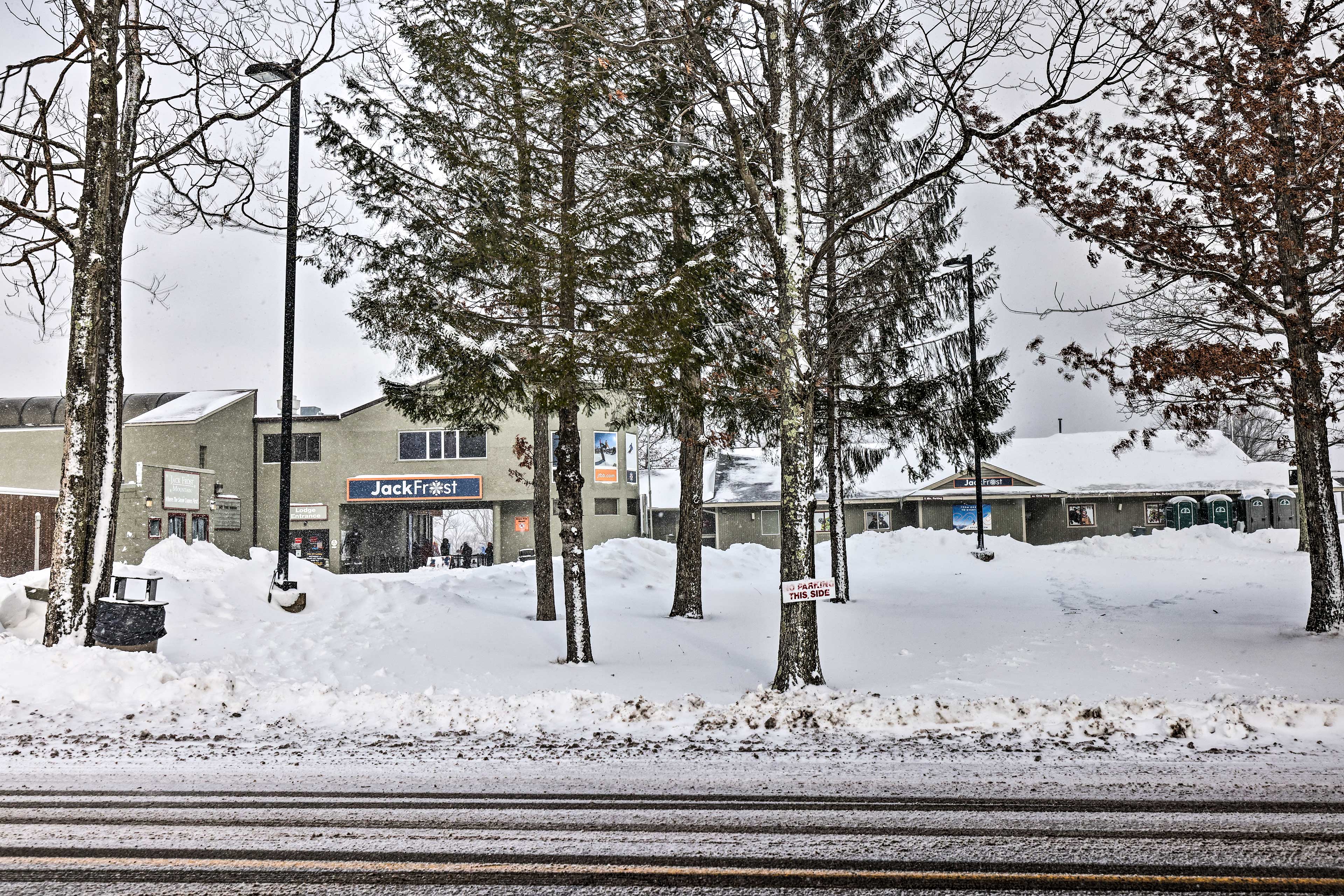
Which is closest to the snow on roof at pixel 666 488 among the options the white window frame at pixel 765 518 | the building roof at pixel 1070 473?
the building roof at pixel 1070 473

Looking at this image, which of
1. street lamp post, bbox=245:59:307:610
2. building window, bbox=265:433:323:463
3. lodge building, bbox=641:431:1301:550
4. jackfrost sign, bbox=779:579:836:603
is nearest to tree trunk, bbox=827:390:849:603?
jackfrost sign, bbox=779:579:836:603

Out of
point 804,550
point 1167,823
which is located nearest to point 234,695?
point 804,550

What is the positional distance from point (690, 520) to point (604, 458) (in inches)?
912

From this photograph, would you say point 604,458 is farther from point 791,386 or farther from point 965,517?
point 791,386

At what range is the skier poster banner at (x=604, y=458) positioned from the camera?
133 feet

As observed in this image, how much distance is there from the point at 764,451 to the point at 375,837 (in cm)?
1486

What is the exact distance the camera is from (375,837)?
5.02 meters

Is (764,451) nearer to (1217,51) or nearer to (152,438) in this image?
(1217,51)

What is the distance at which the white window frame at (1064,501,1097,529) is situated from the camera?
41.4 metres

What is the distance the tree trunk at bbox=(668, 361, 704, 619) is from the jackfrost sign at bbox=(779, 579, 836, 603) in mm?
5719

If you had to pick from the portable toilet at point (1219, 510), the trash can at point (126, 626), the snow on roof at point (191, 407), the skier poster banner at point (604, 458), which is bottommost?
the trash can at point (126, 626)

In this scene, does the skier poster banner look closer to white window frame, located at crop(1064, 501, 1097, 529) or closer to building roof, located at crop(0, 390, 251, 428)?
building roof, located at crop(0, 390, 251, 428)

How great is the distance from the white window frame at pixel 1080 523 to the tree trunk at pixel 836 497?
Result: 2628 cm

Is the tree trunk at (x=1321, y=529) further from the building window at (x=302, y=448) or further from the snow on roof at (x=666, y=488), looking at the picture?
the building window at (x=302, y=448)
